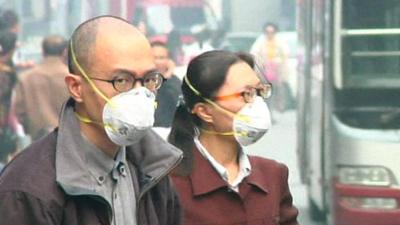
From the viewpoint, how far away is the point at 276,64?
13.4 meters

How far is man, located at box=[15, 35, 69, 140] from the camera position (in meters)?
10.2

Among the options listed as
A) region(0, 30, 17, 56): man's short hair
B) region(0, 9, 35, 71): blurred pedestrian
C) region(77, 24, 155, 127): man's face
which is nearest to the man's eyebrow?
region(77, 24, 155, 127): man's face

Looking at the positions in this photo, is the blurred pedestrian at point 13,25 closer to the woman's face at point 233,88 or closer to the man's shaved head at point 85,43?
the woman's face at point 233,88

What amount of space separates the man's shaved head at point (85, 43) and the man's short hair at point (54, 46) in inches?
286

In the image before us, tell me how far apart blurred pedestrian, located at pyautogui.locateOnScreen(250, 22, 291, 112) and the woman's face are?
7943mm

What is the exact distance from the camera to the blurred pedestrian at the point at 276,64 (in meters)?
12.5

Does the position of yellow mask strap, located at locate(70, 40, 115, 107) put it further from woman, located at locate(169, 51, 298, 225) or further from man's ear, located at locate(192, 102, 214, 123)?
man's ear, located at locate(192, 102, 214, 123)

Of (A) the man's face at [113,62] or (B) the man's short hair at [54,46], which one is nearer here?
(A) the man's face at [113,62]

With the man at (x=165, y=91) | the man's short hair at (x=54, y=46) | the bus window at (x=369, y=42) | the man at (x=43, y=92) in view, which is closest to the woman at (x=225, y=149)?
the man at (x=165, y=91)

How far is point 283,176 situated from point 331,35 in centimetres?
488

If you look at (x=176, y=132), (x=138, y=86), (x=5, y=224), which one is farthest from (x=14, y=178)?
(x=176, y=132)

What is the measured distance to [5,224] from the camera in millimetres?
2840

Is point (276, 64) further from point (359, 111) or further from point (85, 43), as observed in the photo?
point (85, 43)

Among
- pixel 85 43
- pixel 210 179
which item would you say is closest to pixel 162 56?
pixel 210 179
